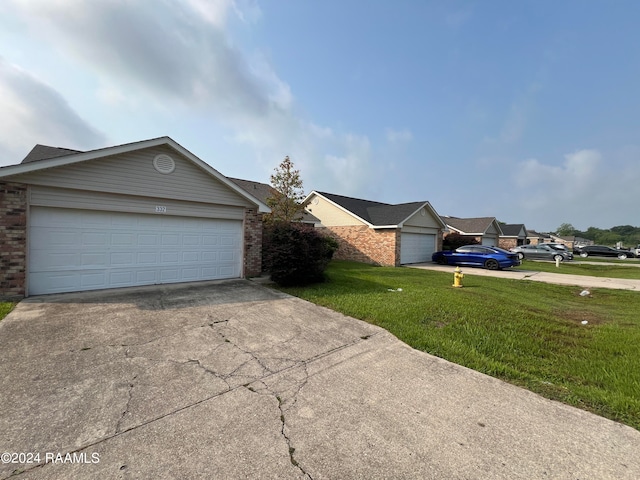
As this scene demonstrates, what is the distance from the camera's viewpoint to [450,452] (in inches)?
95.7

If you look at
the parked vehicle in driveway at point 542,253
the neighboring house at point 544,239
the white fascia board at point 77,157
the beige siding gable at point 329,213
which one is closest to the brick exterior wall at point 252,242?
the white fascia board at point 77,157

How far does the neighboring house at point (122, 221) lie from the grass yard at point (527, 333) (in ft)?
10.7

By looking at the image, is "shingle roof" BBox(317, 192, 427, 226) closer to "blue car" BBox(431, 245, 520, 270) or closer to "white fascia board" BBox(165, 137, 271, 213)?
"blue car" BBox(431, 245, 520, 270)

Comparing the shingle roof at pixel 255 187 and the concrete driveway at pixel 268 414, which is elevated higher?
the shingle roof at pixel 255 187

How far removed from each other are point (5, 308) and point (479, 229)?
31.9 metres

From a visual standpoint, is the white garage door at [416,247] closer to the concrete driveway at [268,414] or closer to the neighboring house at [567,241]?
the concrete driveway at [268,414]

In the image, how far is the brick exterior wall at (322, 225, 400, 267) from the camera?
16.7m

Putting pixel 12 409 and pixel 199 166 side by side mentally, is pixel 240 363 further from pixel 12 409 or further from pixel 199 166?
pixel 199 166

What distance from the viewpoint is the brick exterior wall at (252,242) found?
1012cm

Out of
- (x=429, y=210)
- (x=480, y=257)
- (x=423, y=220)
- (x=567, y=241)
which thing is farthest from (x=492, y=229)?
(x=567, y=241)

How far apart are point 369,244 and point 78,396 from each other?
1595cm

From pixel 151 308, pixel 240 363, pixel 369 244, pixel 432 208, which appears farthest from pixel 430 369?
pixel 432 208

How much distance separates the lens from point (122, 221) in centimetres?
786

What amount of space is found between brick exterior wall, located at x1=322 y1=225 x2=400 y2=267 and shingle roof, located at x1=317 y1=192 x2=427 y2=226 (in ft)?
2.38
